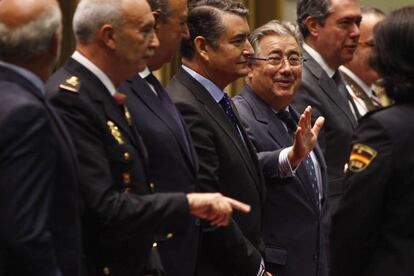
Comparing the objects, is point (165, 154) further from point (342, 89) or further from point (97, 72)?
point (342, 89)

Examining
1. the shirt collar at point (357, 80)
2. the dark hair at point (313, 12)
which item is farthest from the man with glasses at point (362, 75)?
the dark hair at point (313, 12)

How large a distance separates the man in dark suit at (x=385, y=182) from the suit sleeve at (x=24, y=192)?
0.89m

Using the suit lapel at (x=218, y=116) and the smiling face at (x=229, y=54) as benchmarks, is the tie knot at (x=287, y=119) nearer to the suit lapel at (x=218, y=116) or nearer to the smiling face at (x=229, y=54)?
the smiling face at (x=229, y=54)

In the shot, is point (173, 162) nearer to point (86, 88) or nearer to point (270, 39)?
point (86, 88)

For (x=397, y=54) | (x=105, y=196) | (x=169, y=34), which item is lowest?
(x=105, y=196)

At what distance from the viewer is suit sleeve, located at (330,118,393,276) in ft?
9.85

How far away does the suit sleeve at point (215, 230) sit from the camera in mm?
3566

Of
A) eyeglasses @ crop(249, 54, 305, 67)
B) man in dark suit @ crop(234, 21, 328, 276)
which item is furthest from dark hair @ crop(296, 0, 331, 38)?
eyeglasses @ crop(249, 54, 305, 67)

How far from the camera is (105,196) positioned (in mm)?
2926

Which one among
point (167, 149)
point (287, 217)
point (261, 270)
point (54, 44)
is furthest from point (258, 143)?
point (54, 44)

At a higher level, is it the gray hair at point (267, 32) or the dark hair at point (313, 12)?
the gray hair at point (267, 32)

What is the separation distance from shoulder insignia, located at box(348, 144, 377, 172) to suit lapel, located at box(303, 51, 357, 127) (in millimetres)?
1607

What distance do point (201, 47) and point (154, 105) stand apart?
576 millimetres

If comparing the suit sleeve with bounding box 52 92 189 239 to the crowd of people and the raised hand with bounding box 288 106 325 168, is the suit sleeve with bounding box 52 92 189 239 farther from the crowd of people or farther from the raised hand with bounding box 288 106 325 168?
the raised hand with bounding box 288 106 325 168
